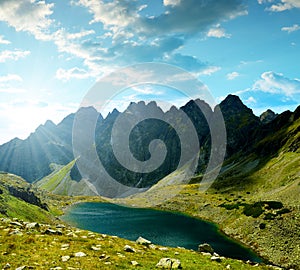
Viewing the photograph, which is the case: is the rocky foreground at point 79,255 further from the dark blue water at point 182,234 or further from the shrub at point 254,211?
the shrub at point 254,211

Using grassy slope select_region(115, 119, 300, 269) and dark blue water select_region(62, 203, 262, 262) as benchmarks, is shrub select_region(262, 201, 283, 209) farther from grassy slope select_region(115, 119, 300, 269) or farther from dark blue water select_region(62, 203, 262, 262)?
dark blue water select_region(62, 203, 262, 262)

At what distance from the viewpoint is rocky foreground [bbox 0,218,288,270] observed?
19.8m

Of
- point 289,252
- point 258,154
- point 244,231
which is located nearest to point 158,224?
point 244,231

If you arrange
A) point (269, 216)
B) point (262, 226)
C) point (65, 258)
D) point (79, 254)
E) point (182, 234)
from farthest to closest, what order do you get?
point (182, 234), point (269, 216), point (262, 226), point (79, 254), point (65, 258)

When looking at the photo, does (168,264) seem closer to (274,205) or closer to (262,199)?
(274,205)

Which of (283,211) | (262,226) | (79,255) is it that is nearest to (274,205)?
(283,211)

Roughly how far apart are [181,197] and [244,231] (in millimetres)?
79477

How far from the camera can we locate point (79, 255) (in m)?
21.8

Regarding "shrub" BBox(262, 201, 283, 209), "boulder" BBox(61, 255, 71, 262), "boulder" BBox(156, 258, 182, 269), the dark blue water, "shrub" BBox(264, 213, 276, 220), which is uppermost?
"boulder" BBox(61, 255, 71, 262)

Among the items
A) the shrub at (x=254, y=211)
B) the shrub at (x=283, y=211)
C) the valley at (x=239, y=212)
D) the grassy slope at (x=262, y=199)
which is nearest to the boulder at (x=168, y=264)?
the valley at (x=239, y=212)

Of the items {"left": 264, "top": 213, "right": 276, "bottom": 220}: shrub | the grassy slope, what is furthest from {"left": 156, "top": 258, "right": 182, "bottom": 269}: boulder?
{"left": 264, "top": 213, "right": 276, "bottom": 220}: shrub

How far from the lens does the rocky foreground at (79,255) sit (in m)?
19.8

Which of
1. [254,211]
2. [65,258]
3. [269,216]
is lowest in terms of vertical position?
[254,211]

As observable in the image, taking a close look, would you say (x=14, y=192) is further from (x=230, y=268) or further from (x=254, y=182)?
(x=254, y=182)
